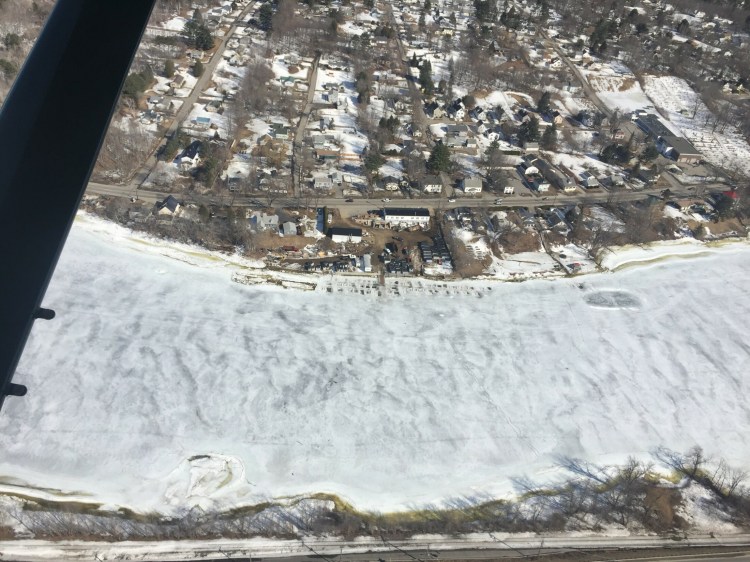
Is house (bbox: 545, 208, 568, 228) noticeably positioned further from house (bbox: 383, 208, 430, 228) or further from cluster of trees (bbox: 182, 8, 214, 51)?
cluster of trees (bbox: 182, 8, 214, 51)

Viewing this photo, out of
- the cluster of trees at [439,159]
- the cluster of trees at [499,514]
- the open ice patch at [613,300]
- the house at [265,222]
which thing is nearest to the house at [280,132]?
the house at [265,222]

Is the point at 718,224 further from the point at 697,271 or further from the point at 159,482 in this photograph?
the point at 159,482

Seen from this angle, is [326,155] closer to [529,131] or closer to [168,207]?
[168,207]

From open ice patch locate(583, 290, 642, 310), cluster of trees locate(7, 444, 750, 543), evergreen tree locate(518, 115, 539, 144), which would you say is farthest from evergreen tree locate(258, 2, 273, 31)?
cluster of trees locate(7, 444, 750, 543)

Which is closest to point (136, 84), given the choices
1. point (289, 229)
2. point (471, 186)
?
point (289, 229)

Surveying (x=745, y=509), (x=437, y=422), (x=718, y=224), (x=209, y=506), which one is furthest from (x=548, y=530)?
(x=718, y=224)
